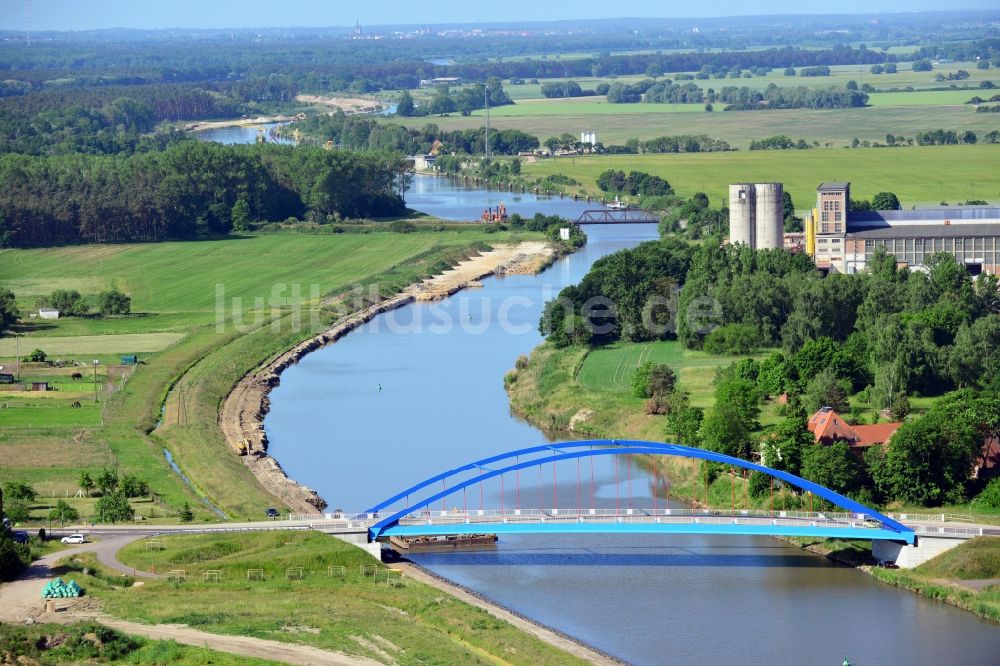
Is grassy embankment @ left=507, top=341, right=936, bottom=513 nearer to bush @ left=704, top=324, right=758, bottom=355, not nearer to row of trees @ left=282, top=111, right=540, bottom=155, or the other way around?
bush @ left=704, top=324, right=758, bottom=355

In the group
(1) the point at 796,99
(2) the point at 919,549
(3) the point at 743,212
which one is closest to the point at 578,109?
(1) the point at 796,99

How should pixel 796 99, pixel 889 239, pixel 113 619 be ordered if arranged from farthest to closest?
1. pixel 796 99
2. pixel 889 239
3. pixel 113 619

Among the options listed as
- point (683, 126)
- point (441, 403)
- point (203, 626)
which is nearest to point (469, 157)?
point (683, 126)

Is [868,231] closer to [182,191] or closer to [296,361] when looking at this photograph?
[296,361]

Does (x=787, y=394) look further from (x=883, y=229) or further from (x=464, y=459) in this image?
(x=883, y=229)

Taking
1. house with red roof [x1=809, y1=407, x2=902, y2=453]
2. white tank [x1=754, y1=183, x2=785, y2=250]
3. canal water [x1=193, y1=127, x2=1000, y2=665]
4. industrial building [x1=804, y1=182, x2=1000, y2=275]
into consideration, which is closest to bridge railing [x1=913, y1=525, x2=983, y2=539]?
canal water [x1=193, y1=127, x2=1000, y2=665]

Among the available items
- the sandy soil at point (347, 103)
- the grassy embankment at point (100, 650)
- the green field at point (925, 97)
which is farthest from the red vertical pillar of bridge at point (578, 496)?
the sandy soil at point (347, 103)

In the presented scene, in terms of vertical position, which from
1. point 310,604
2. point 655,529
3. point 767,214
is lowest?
point 310,604

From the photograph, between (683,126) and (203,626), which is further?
(683,126)
